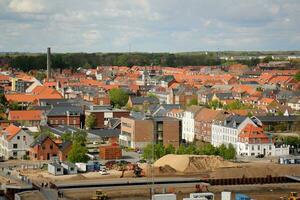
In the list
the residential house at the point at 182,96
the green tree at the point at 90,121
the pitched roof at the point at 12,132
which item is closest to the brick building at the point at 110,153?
the pitched roof at the point at 12,132

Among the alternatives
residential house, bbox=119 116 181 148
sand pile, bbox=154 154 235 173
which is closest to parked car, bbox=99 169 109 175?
sand pile, bbox=154 154 235 173

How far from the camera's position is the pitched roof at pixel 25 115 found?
58.4 meters

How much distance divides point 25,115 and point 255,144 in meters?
20.2

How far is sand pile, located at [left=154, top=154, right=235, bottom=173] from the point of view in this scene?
41481 mm

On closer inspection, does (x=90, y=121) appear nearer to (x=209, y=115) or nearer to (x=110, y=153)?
(x=209, y=115)

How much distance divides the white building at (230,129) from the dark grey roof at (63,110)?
1249cm

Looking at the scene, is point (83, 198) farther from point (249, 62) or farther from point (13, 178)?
point (249, 62)

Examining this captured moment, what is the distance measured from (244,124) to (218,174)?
10.3m

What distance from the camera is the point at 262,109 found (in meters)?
66.8

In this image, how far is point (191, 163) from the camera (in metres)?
41.8

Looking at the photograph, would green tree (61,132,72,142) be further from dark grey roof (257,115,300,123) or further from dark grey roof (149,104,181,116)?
dark grey roof (257,115,300,123)

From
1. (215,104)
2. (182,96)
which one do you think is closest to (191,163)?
(215,104)

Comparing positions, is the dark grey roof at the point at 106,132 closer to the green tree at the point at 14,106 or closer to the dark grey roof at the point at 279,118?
the dark grey roof at the point at 279,118

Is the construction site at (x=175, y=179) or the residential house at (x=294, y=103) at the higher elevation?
the residential house at (x=294, y=103)
